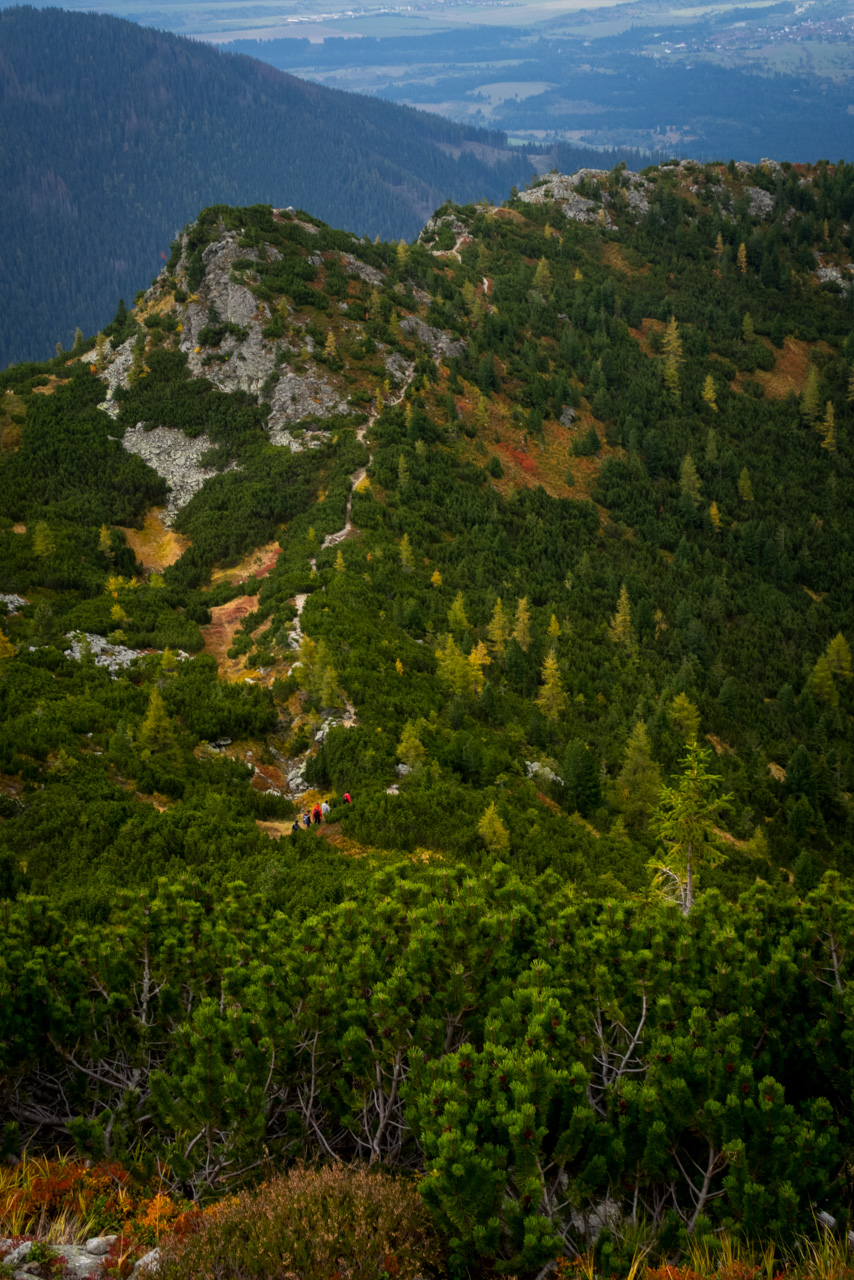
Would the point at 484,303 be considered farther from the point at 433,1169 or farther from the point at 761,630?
the point at 433,1169

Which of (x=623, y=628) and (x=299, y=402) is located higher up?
(x=299, y=402)

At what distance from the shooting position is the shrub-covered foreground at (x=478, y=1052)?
34.1 feet

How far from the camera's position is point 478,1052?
12641mm

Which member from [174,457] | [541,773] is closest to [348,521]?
[174,457]

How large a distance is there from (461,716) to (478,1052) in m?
32.6

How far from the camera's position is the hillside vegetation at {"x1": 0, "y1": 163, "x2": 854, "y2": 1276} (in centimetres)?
1165

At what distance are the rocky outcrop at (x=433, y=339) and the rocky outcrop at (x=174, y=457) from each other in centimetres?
2885

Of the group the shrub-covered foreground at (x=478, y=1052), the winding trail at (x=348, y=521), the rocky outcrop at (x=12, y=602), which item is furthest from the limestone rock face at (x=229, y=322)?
the shrub-covered foreground at (x=478, y=1052)

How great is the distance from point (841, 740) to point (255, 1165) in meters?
63.9

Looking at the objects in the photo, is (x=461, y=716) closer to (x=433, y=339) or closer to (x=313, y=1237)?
(x=313, y=1237)

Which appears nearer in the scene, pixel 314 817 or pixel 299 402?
pixel 314 817

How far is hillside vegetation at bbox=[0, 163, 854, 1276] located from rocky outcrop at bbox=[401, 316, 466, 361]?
0.54 meters

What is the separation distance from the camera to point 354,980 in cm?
1317

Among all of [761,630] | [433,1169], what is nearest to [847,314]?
[761,630]
